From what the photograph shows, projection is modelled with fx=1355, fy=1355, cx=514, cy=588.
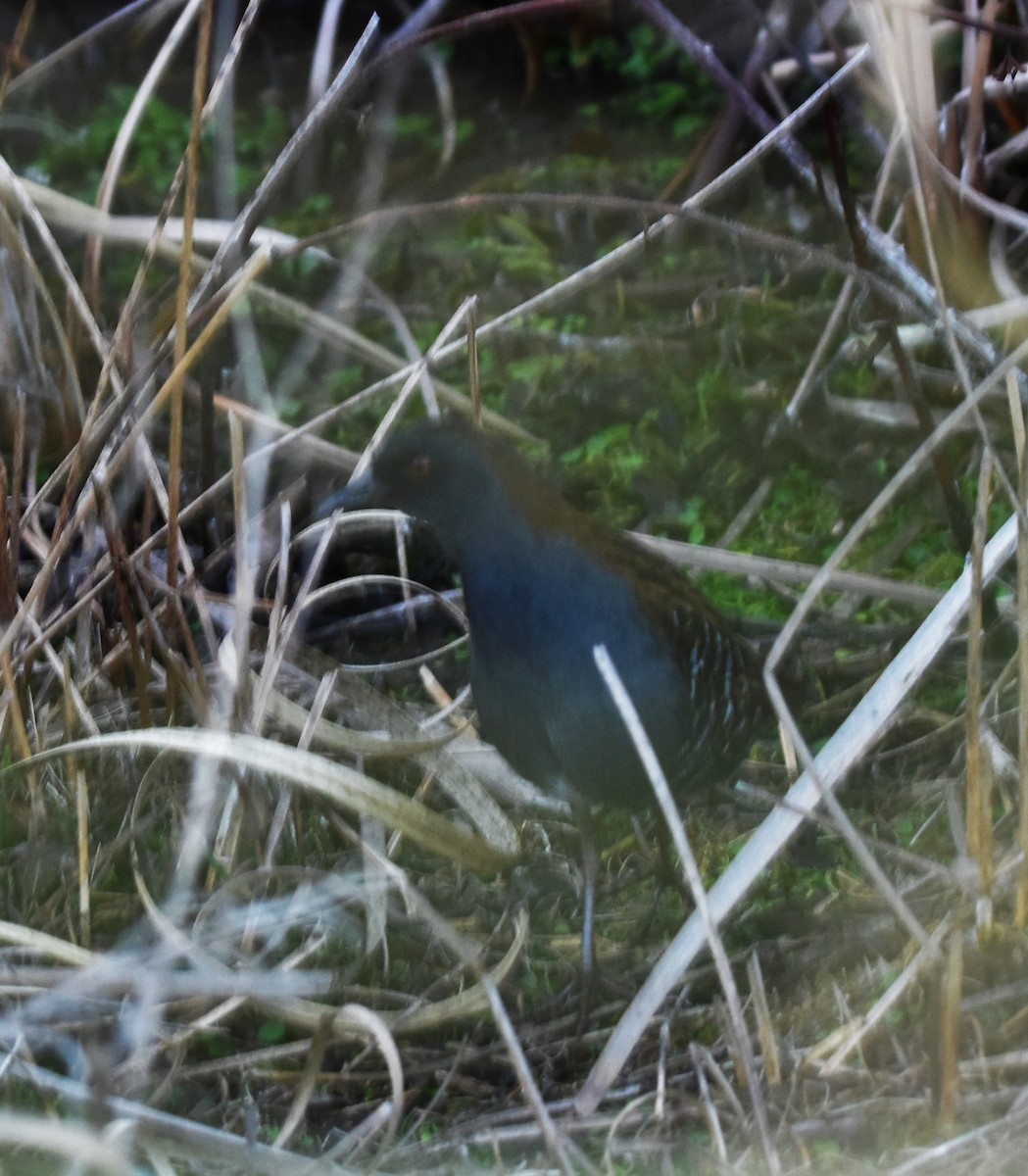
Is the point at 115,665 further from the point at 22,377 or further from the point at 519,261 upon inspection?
the point at 519,261

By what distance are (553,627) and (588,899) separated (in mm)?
310

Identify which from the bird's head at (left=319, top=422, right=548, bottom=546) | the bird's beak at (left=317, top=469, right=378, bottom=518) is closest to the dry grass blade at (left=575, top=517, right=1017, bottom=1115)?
the bird's head at (left=319, top=422, right=548, bottom=546)

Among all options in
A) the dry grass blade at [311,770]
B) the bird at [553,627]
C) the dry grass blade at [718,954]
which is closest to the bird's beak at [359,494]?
the bird at [553,627]

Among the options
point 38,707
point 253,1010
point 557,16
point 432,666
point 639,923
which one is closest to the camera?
point 253,1010

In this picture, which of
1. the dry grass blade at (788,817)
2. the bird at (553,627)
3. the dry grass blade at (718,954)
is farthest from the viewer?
the bird at (553,627)

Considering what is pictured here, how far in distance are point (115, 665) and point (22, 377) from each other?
0.54m

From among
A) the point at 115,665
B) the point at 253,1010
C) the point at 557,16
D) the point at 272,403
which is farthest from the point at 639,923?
the point at 557,16

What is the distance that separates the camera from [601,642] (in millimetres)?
1309

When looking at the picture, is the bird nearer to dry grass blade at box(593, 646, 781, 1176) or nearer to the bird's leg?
the bird's leg

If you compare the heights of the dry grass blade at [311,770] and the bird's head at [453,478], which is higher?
the bird's head at [453,478]

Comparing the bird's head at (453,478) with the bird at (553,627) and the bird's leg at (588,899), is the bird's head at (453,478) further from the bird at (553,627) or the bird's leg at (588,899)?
the bird's leg at (588,899)

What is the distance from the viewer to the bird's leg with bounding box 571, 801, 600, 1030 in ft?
4.42

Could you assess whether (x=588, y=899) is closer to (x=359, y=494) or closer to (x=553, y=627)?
(x=553, y=627)

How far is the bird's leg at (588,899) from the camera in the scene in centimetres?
135
